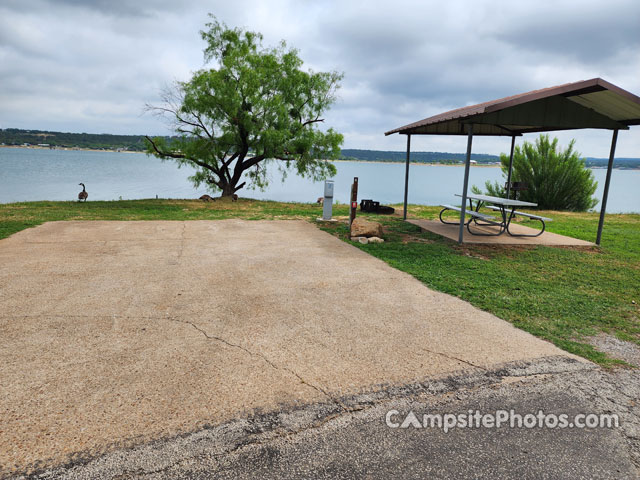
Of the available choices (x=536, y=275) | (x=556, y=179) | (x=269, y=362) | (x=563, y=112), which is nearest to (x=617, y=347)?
(x=536, y=275)

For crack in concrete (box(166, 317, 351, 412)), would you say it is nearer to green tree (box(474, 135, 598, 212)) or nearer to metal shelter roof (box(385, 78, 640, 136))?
metal shelter roof (box(385, 78, 640, 136))

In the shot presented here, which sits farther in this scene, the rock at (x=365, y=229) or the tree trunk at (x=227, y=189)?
the tree trunk at (x=227, y=189)

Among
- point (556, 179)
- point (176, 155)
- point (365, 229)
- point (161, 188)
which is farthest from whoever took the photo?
point (161, 188)

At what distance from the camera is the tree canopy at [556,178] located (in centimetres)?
2016

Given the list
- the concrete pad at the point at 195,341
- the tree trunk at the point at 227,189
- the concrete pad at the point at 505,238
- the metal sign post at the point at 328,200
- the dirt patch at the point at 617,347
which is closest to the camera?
the concrete pad at the point at 195,341

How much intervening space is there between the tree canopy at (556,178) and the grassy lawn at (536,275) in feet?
33.5

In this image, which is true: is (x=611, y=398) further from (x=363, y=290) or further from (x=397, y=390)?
(x=363, y=290)

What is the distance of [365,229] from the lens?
318 inches

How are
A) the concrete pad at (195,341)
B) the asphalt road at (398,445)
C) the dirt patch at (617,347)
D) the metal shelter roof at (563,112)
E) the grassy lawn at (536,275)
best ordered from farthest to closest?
the metal shelter roof at (563,112) < the grassy lawn at (536,275) < the dirt patch at (617,347) < the concrete pad at (195,341) < the asphalt road at (398,445)

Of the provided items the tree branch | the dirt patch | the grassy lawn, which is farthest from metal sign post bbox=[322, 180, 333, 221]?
the tree branch

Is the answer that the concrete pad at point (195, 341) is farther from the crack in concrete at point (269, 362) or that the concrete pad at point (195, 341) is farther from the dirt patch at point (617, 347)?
the dirt patch at point (617, 347)

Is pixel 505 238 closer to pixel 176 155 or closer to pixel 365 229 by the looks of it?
pixel 365 229

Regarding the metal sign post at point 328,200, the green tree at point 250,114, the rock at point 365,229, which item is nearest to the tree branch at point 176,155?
the green tree at point 250,114

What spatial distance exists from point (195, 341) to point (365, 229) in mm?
5243
